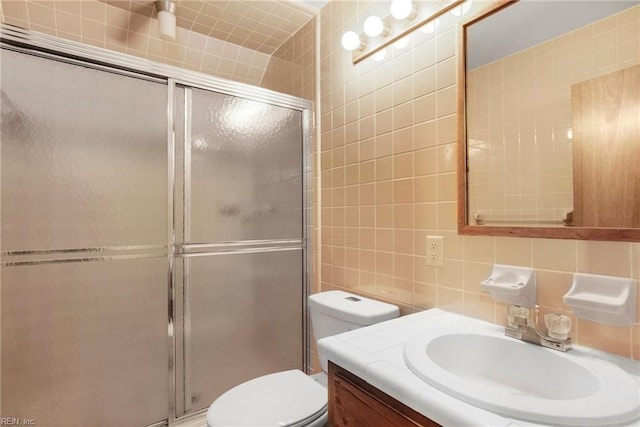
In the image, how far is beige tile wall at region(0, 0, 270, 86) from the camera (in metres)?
1.66

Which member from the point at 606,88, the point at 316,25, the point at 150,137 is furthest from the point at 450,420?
the point at 316,25

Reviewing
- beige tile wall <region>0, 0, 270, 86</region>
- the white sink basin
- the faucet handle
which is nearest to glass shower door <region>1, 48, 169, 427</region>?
beige tile wall <region>0, 0, 270, 86</region>

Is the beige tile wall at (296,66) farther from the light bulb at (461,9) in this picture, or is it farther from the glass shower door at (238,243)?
the light bulb at (461,9)

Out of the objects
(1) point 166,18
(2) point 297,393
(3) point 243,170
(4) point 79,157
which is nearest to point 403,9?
(3) point 243,170

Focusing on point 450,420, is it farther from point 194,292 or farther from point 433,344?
point 194,292

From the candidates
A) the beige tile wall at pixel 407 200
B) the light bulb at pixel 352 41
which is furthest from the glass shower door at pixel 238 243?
the light bulb at pixel 352 41

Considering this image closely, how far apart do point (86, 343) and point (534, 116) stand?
190 centimetres

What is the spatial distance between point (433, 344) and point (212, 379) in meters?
1.26

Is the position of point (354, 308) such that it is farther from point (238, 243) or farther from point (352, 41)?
point (352, 41)

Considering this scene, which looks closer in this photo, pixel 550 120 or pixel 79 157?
pixel 550 120

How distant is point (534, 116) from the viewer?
36.8 inches

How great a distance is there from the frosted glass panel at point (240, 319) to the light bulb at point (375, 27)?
1220 millimetres

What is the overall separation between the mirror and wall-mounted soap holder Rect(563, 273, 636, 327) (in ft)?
0.36

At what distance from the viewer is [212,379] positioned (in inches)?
63.8
